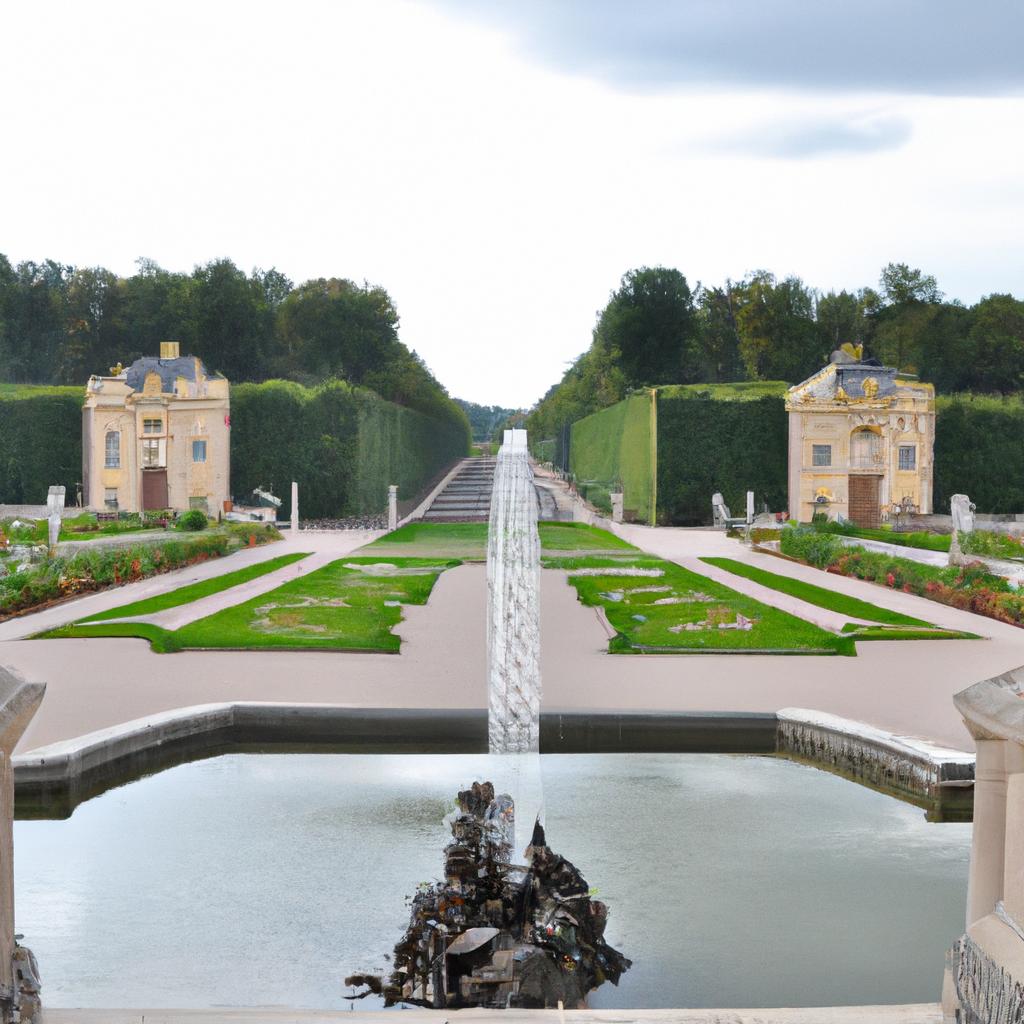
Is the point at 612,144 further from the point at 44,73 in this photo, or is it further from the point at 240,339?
the point at 44,73

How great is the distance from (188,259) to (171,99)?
2360 millimetres

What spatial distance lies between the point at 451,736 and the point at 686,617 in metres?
4.91

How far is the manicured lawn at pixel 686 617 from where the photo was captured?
32.2 feet

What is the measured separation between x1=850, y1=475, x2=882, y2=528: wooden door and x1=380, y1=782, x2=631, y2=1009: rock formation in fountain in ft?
46.5

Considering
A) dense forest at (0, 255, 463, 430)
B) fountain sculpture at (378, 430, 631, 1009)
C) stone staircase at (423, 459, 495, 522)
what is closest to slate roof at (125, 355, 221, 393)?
dense forest at (0, 255, 463, 430)

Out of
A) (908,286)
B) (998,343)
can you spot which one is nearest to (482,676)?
(908,286)

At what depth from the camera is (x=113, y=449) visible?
56.2 ft

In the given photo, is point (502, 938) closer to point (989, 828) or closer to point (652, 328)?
point (989, 828)

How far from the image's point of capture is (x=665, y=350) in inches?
798

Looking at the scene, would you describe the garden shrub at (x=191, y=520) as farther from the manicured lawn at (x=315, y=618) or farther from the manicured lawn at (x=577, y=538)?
the manicured lawn at (x=577, y=538)

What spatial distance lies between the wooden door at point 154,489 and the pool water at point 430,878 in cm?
1094

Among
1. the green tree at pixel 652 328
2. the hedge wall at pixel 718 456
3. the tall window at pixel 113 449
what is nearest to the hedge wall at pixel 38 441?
the tall window at pixel 113 449

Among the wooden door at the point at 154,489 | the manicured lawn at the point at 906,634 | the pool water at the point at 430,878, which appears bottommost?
the pool water at the point at 430,878

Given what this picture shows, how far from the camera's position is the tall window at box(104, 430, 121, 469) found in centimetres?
1706
